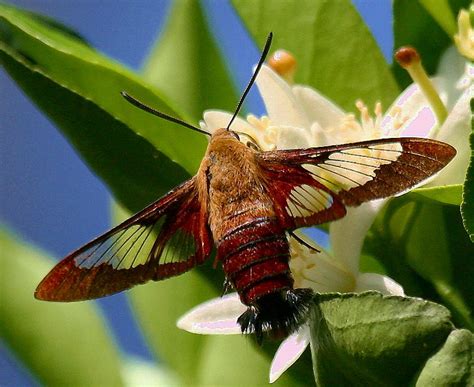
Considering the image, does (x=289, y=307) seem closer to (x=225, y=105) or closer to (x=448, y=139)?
(x=448, y=139)

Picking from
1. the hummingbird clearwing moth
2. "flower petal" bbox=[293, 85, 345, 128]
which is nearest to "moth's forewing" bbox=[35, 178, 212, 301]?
the hummingbird clearwing moth

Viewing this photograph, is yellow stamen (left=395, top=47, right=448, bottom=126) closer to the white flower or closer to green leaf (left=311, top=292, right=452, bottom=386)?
the white flower

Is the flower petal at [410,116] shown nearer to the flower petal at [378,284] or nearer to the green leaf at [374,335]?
the flower petal at [378,284]

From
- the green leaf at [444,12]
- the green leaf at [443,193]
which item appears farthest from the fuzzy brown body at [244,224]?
the green leaf at [444,12]

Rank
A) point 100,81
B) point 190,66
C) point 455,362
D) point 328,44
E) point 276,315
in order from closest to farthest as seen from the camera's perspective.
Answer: point 455,362
point 276,315
point 100,81
point 328,44
point 190,66

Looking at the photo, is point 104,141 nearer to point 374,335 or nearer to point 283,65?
point 283,65

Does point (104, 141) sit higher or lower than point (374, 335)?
higher

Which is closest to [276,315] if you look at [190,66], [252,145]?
[252,145]
